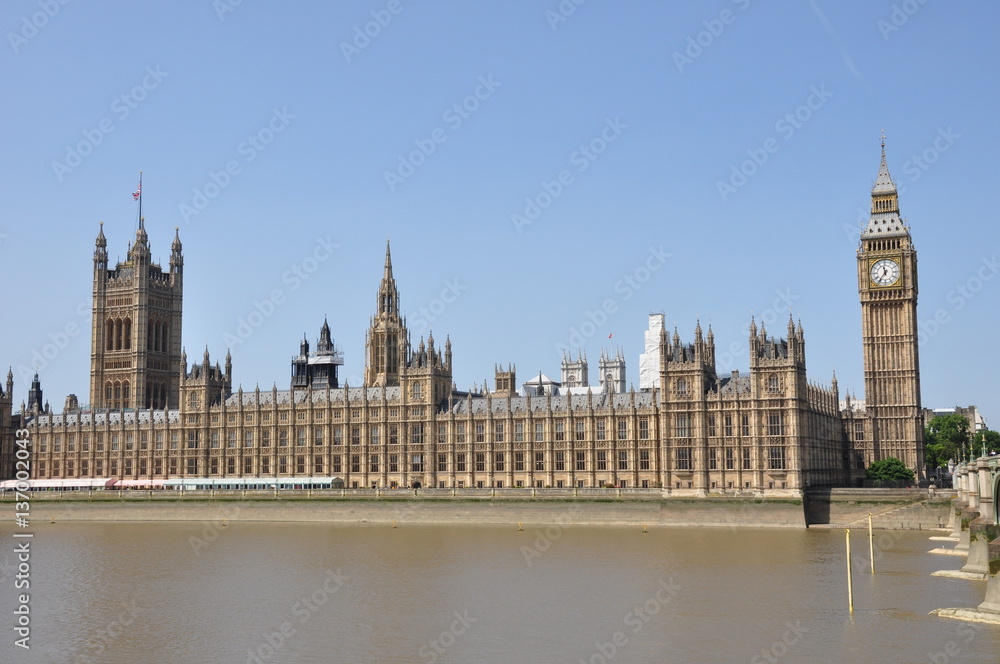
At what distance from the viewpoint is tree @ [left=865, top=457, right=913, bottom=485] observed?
115 meters

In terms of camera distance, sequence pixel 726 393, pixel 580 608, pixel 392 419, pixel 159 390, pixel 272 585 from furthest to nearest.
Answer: pixel 159 390
pixel 392 419
pixel 726 393
pixel 272 585
pixel 580 608

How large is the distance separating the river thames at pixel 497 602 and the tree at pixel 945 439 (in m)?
62.8

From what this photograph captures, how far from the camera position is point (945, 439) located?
158 m

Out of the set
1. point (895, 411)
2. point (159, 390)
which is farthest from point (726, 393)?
point (159, 390)

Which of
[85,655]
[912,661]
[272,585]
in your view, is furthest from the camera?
[272,585]

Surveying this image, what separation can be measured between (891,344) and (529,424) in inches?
1576

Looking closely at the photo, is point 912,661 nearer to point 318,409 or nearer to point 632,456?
point 632,456

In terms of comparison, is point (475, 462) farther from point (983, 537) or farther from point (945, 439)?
point (945, 439)

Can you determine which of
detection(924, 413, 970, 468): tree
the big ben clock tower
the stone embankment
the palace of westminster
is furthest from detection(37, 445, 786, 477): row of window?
detection(924, 413, 970, 468): tree

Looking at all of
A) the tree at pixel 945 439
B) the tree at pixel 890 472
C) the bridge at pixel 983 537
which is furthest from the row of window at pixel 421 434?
the tree at pixel 945 439

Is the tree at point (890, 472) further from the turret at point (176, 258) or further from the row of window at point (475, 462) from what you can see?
the turret at point (176, 258)

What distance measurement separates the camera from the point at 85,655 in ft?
149

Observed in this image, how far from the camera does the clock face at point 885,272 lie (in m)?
125

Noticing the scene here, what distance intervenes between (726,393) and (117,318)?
102408 millimetres
